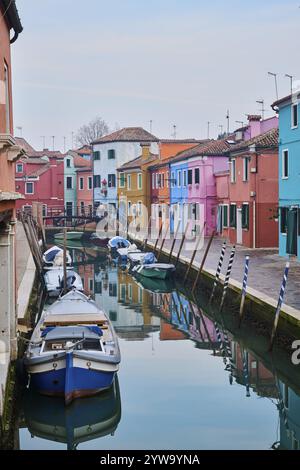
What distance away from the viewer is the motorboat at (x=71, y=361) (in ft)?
34.3

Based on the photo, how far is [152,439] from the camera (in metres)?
9.59

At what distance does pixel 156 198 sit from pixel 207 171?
9.88 m

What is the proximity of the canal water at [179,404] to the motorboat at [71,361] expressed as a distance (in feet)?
0.84

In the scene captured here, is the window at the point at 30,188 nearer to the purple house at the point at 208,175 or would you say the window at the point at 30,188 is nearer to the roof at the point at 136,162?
the roof at the point at 136,162

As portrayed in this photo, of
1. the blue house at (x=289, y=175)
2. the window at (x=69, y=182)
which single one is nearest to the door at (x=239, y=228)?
the blue house at (x=289, y=175)

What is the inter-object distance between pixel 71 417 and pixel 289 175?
44.3 feet

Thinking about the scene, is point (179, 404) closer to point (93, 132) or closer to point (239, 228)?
point (239, 228)

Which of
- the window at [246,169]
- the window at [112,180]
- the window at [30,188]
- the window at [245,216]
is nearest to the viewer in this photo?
the window at [246,169]

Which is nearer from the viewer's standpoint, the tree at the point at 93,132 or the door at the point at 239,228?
the door at the point at 239,228

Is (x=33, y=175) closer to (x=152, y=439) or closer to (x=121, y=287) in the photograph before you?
(x=121, y=287)

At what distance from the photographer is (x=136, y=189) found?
150ft

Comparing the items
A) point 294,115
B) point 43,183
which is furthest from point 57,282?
point 43,183

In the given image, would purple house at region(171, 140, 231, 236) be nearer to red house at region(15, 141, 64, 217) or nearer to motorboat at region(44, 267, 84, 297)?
motorboat at region(44, 267, 84, 297)
